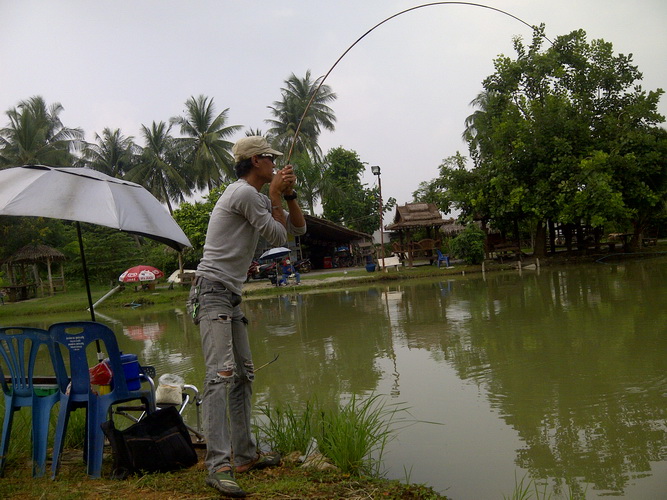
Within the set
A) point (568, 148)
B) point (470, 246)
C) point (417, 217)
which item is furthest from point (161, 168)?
point (568, 148)

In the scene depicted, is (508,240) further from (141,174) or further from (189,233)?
(141,174)

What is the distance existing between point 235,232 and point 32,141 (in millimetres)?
27531

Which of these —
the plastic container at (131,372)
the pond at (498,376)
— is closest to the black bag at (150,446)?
the plastic container at (131,372)

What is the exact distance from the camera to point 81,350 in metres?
2.86

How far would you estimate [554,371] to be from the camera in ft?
17.1

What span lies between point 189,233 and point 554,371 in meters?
19.5

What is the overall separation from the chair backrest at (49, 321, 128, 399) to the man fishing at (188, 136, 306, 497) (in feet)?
1.58

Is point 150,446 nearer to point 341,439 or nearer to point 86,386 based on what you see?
point 86,386

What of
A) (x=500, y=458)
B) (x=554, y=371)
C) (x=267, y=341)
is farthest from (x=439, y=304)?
(x=500, y=458)

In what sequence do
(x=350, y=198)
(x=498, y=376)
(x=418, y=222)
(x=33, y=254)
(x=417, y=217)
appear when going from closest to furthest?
(x=498, y=376), (x=418, y=222), (x=417, y=217), (x=33, y=254), (x=350, y=198)

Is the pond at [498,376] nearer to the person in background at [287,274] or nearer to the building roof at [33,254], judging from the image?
the person in background at [287,274]

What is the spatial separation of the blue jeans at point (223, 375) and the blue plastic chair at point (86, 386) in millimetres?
539

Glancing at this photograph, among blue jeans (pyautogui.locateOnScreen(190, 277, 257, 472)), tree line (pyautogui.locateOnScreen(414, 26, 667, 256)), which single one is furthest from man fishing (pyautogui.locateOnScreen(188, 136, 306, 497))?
tree line (pyautogui.locateOnScreen(414, 26, 667, 256))

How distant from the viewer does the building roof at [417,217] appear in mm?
22703
